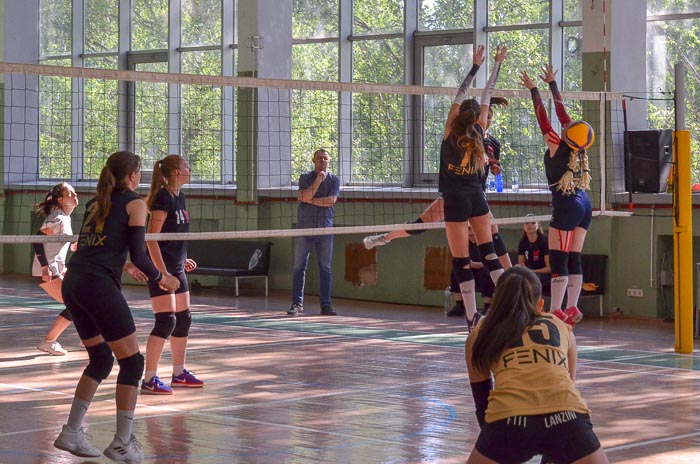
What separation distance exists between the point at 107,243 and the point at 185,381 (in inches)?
101

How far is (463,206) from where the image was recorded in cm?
833

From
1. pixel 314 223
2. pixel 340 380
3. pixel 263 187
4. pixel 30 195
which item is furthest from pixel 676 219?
pixel 30 195

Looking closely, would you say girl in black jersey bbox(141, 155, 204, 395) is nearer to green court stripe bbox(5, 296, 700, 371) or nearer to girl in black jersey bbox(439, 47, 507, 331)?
girl in black jersey bbox(439, 47, 507, 331)

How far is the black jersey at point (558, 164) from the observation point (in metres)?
9.59

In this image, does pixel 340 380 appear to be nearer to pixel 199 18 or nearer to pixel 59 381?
pixel 59 381

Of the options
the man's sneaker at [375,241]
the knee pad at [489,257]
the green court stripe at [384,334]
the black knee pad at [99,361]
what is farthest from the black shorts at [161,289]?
the green court stripe at [384,334]

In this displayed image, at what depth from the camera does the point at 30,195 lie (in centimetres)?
1955

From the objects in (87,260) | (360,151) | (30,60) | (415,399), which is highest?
(30,60)

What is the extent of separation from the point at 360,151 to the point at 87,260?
10904 millimetres

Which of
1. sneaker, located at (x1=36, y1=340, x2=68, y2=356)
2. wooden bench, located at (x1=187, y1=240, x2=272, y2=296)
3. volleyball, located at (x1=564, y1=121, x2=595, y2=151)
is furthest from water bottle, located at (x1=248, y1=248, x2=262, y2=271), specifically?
volleyball, located at (x1=564, y1=121, x2=595, y2=151)

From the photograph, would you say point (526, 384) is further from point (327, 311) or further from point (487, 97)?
point (327, 311)

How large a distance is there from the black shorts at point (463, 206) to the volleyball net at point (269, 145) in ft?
8.38

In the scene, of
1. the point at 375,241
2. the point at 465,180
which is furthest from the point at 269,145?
the point at 465,180

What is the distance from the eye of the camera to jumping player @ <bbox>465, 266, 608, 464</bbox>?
4094 mm
